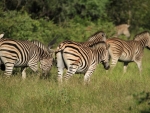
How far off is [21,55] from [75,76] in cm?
182

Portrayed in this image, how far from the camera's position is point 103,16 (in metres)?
30.7

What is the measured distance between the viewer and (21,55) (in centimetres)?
1154

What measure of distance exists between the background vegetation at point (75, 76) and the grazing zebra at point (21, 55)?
0.33 m

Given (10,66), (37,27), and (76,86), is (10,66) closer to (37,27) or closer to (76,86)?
(76,86)

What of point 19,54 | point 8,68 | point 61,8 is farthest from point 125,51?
point 61,8

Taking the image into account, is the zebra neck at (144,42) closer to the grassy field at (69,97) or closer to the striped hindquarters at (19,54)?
the striped hindquarters at (19,54)

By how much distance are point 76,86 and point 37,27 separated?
41.4 feet

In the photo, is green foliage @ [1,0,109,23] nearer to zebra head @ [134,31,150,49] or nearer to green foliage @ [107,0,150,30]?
green foliage @ [107,0,150,30]

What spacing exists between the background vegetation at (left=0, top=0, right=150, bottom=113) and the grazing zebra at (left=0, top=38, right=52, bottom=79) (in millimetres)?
332

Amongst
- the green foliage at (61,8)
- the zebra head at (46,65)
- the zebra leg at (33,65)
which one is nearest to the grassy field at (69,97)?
the zebra leg at (33,65)

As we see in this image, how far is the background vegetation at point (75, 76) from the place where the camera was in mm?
8125

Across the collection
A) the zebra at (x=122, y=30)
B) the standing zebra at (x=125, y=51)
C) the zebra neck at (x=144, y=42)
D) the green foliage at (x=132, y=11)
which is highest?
the green foliage at (x=132, y=11)

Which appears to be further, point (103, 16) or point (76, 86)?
point (103, 16)

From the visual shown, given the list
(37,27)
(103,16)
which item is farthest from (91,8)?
(37,27)
